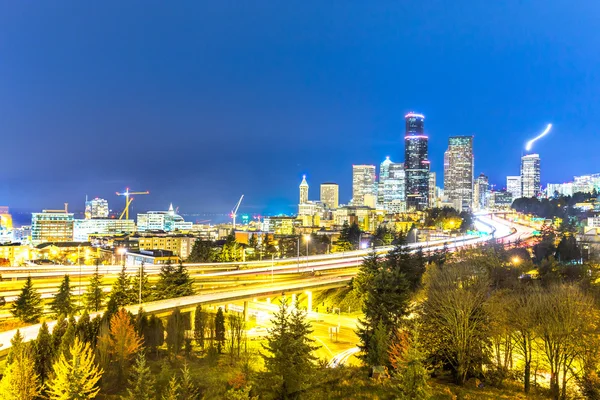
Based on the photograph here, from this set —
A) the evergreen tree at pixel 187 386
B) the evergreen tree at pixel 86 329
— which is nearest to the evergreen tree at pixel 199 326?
the evergreen tree at pixel 86 329

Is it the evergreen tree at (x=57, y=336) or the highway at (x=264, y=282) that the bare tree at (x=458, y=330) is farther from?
the evergreen tree at (x=57, y=336)

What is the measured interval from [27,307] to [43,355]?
30.9ft

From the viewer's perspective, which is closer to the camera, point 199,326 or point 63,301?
point 199,326

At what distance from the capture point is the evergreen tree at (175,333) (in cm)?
2449

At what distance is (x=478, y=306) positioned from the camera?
1906 centimetres

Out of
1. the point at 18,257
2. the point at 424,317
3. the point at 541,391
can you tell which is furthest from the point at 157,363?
the point at 18,257

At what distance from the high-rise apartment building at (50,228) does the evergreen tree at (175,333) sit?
127 m

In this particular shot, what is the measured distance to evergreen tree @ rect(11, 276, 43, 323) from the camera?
26.6 metres

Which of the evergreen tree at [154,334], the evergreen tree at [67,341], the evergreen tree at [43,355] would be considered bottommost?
the evergreen tree at [154,334]

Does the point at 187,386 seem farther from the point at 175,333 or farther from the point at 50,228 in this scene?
the point at 50,228

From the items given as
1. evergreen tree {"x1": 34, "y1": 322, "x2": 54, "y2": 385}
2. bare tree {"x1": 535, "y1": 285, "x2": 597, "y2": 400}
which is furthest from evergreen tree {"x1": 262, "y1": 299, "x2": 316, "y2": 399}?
bare tree {"x1": 535, "y1": 285, "x2": 597, "y2": 400}

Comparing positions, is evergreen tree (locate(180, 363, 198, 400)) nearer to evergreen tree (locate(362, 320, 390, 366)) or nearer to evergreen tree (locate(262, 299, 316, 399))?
evergreen tree (locate(262, 299, 316, 399))

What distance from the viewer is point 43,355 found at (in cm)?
1897

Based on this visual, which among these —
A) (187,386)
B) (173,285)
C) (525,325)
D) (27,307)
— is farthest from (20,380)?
(525,325)
